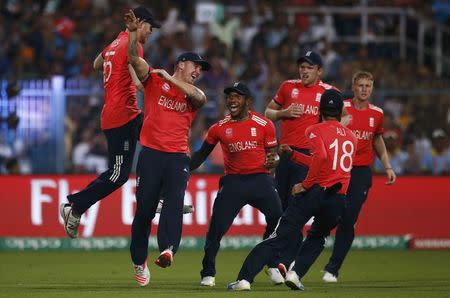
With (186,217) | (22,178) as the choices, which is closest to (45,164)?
(22,178)

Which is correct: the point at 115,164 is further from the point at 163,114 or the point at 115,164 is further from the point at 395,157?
the point at 395,157

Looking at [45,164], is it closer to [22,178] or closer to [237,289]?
[22,178]

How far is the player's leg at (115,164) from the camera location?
15594 millimetres

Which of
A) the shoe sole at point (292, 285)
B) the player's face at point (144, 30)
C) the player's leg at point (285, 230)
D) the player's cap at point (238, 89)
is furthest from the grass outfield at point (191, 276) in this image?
the player's face at point (144, 30)

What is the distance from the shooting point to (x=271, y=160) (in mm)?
15516

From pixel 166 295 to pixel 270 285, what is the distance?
7.18 feet

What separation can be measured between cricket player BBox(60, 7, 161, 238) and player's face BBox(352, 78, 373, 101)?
3.16 m

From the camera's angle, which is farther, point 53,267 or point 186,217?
point 186,217

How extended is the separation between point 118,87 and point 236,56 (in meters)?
12.2

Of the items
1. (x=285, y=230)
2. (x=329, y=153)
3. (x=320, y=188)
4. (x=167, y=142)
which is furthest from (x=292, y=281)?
(x=167, y=142)

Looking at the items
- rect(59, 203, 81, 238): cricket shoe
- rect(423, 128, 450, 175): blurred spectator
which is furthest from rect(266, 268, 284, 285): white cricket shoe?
rect(423, 128, 450, 175): blurred spectator

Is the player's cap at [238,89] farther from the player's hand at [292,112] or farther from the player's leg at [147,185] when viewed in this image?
the player's leg at [147,185]

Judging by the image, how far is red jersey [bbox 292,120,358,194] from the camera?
47.0 ft

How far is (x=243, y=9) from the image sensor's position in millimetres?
29484
